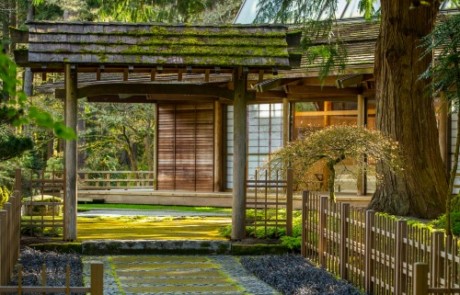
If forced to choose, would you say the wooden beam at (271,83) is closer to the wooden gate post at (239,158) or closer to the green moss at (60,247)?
the wooden gate post at (239,158)

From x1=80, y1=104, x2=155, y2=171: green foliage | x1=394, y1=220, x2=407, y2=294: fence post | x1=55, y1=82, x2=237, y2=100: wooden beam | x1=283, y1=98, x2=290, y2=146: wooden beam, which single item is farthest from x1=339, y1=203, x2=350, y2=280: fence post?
x1=80, y1=104, x2=155, y2=171: green foliage

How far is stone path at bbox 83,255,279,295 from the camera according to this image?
11148mm

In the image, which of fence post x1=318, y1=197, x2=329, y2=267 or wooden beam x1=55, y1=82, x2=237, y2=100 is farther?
wooden beam x1=55, y1=82, x2=237, y2=100

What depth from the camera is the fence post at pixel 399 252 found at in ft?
30.6

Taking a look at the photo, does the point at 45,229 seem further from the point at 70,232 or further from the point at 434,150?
the point at 434,150

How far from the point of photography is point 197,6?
68.9 feet

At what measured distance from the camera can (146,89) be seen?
15.0 metres

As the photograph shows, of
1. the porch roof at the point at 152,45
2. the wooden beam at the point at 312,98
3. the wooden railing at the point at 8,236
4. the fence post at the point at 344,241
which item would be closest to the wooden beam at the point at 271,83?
the wooden beam at the point at 312,98

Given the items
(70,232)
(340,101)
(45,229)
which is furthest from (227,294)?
(340,101)

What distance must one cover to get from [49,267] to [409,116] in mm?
7215

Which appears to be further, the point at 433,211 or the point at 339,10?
the point at 339,10

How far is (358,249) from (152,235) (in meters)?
5.43

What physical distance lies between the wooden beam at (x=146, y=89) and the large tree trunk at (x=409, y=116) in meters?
3.10

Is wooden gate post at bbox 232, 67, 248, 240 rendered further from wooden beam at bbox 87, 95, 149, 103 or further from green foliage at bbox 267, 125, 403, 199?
wooden beam at bbox 87, 95, 149, 103
